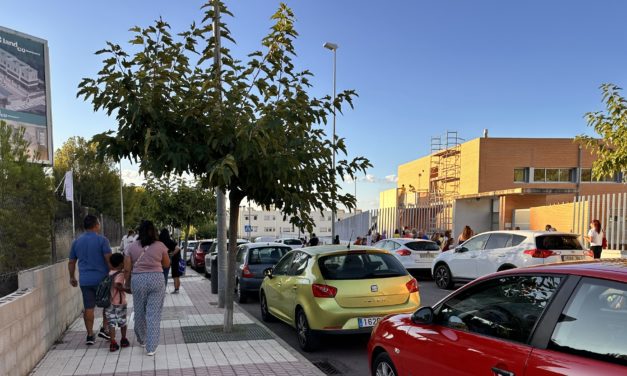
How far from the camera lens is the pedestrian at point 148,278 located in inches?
248

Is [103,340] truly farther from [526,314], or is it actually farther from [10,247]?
[526,314]

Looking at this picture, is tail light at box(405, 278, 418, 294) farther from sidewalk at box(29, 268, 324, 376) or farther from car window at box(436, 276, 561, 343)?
car window at box(436, 276, 561, 343)

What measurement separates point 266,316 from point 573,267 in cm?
692

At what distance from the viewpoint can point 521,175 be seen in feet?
126

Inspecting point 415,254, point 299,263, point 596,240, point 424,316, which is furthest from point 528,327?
point 415,254

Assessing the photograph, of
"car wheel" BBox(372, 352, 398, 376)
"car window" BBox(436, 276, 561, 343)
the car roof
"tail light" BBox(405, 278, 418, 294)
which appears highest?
the car roof

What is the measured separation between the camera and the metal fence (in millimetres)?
15445

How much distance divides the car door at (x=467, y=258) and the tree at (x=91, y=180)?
37810 millimetres

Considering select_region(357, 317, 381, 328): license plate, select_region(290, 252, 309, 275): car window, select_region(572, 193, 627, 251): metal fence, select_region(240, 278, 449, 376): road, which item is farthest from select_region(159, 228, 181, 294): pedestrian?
select_region(572, 193, 627, 251): metal fence

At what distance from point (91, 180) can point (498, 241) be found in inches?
1637

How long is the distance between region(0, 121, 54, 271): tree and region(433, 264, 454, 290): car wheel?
9.88 meters

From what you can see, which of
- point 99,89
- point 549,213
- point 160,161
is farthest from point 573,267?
point 549,213

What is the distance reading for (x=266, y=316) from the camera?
927 centimetres

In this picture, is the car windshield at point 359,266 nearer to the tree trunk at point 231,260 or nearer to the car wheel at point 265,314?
the tree trunk at point 231,260
